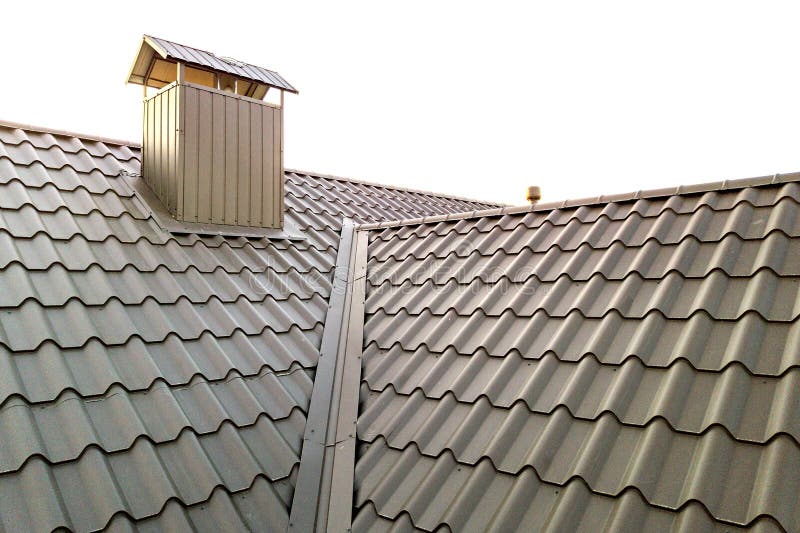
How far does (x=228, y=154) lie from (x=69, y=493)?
3246 mm

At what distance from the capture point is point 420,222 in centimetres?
543

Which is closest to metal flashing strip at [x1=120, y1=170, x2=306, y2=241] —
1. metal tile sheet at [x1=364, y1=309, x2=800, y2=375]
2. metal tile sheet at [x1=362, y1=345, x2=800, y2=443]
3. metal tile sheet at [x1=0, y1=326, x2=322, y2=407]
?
metal tile sheet at [x1=0, y1=326, x2=322, y2=407]

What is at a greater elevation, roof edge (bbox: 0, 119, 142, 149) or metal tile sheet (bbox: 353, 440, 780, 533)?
roof edge (bbox: 0, 119, 142, 149)

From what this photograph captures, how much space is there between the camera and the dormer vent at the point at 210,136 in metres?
4.72

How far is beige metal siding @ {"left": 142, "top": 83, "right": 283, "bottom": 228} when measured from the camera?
15.4 feet

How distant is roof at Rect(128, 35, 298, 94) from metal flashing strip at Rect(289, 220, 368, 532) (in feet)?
6.59

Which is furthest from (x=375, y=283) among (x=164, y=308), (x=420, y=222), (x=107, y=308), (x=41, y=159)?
(x=41, y=159)

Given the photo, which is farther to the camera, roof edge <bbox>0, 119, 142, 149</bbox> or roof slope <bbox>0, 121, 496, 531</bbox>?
roof edge <bbox>0, 119, 142, 149</bbox>

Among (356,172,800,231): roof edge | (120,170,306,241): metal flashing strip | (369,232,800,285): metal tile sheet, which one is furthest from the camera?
(120,170,306,241): metal flashing strip

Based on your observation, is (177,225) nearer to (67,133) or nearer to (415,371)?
(67,133)

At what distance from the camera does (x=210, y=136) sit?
4.88 metres

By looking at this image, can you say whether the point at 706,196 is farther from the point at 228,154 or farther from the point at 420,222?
the point at 228,154

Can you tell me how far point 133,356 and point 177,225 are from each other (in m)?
1.61

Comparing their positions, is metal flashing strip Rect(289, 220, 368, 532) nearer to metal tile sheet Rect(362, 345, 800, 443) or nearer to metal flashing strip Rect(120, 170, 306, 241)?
metal tile sheet Rect(362, 345, 800, 443)
